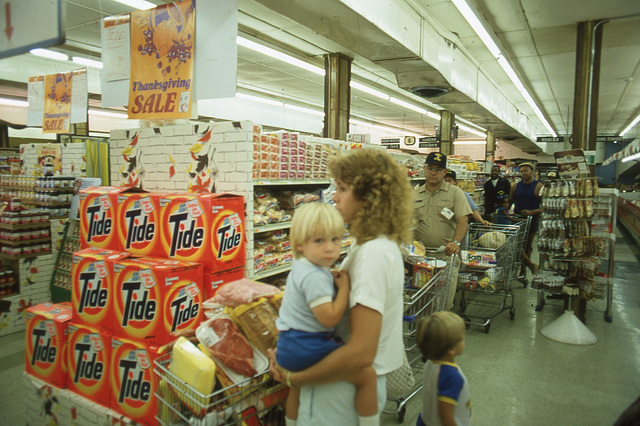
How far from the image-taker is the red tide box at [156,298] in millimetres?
2320

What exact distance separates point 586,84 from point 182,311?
7.39 m

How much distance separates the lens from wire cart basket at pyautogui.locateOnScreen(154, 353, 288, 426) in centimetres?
165

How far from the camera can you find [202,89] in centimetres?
309

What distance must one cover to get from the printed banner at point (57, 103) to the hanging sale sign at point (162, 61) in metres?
3.09

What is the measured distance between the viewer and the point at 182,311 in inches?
93.8

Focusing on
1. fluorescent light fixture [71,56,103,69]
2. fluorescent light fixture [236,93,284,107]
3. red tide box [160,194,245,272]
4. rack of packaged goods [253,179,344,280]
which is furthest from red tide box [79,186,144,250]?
fluorescent light fixture [236,93,284,107]

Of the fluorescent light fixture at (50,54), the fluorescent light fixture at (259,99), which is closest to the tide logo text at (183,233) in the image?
the fluorescent light fixture at (50,54)

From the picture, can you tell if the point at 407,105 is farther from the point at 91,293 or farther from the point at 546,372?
the point at 91,293

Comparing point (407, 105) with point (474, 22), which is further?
point (407, 105)

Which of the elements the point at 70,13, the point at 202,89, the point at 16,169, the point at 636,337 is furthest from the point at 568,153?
the point at 16,169

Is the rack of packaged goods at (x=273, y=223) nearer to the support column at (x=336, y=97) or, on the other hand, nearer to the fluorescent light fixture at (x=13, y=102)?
the support column at (x=336, y=97)

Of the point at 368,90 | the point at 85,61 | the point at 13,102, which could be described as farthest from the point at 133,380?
the point at 13,102

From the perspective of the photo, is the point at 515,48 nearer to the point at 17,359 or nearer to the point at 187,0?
the point at 187,0

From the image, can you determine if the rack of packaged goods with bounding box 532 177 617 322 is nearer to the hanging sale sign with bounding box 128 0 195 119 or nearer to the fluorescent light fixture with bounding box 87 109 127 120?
the hanging sale sign with bounding box 128 0 195 119
